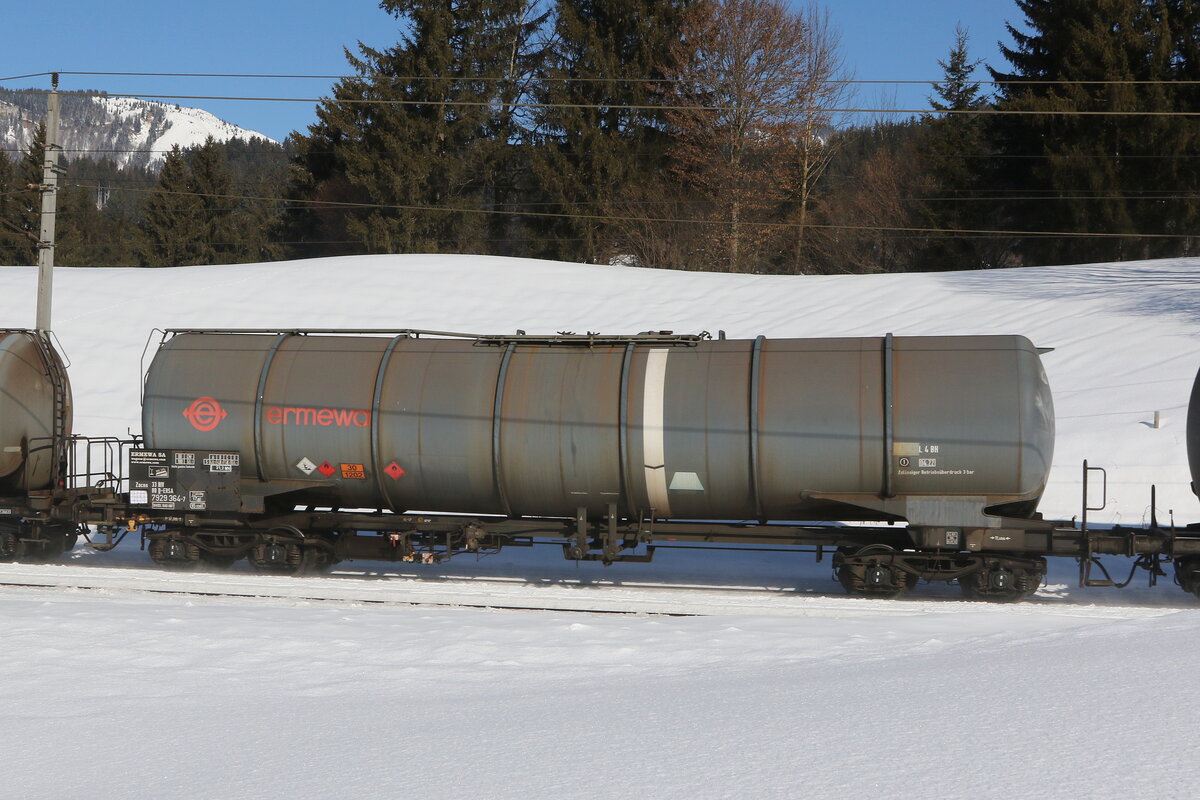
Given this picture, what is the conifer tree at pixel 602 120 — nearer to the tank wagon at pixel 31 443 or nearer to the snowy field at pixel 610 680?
the snowy field at pixel 610 680

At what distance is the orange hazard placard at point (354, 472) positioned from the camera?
13688 mm

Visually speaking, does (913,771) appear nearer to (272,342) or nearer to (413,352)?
(413,352)

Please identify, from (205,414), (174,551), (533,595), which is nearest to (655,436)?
(533,595)

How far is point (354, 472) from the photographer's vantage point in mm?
13719

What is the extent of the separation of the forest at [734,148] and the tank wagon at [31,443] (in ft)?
99.6

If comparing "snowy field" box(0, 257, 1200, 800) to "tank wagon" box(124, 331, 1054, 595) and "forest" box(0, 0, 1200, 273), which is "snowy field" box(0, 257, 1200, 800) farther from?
"forest" box(0, 0, 1200, 273)

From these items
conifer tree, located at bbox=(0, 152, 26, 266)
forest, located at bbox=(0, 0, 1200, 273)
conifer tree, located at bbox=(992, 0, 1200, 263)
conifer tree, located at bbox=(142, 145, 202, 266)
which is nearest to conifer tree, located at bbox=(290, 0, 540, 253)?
forest, located at bbox=(0, 0, 1200, 273)

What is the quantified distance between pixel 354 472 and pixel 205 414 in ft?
7.69

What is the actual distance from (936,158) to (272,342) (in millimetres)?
40067

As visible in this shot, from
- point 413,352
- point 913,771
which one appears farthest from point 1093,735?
point 413,352

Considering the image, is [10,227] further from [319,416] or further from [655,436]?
[655,436]

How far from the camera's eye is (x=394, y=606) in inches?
499

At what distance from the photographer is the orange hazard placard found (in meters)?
13.7

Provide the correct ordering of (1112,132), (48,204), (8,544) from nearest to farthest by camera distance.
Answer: (8,544)
(48,204)
(1112,132)
